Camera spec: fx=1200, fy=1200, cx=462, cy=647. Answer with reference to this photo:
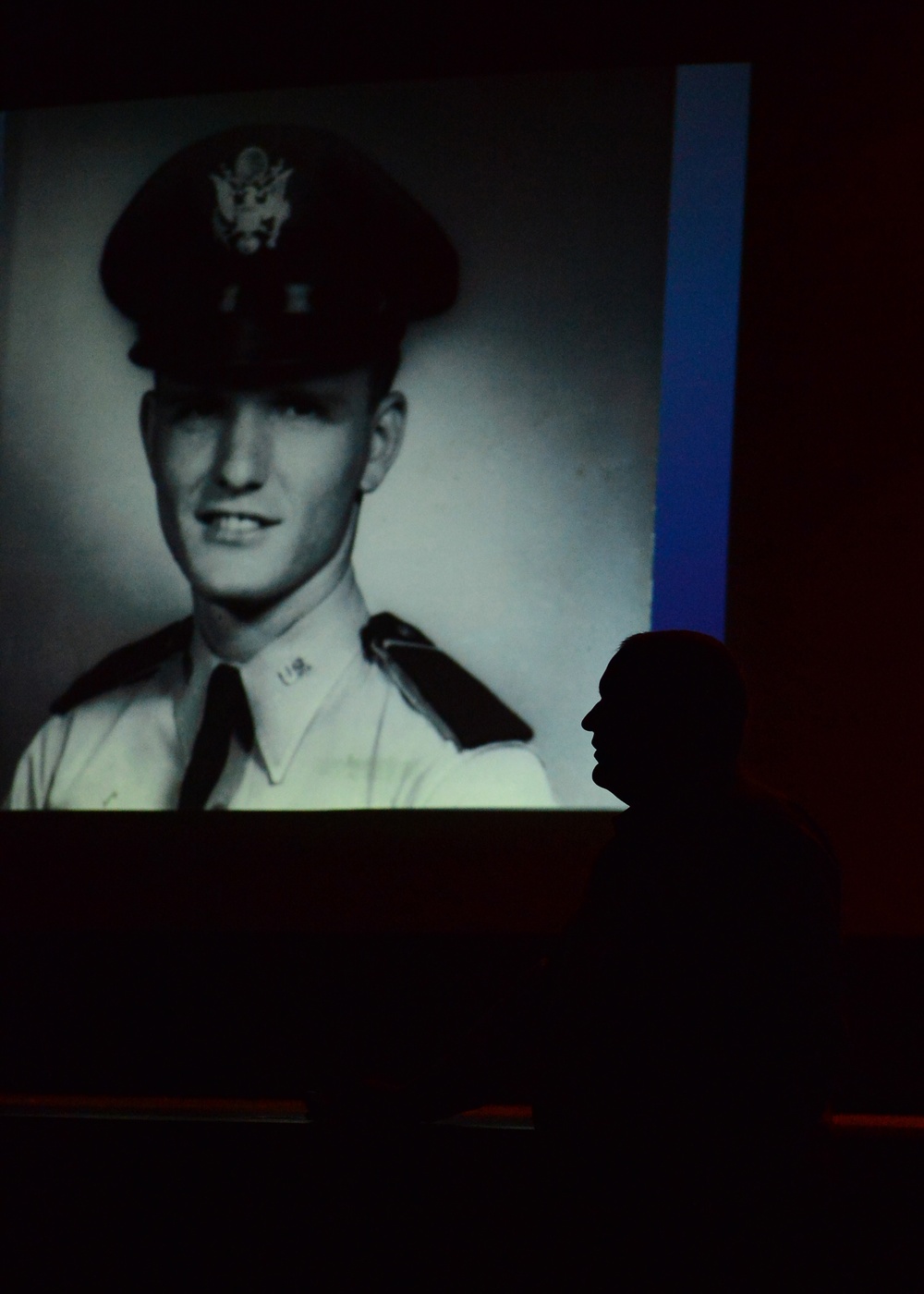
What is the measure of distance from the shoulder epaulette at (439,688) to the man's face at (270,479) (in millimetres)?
220

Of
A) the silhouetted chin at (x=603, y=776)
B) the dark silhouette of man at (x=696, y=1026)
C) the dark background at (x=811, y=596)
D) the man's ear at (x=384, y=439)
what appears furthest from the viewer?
the man's ear at (x=384, y=439)

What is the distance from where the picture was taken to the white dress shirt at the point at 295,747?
2.56 meters

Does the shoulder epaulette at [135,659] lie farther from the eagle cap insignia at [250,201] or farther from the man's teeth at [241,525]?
the eagle cap insignia at [250,201]

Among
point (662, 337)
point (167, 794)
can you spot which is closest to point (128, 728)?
point (167, 794)

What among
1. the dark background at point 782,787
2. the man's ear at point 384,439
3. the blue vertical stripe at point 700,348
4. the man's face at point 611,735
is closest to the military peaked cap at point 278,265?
the man's ear at point 384,439

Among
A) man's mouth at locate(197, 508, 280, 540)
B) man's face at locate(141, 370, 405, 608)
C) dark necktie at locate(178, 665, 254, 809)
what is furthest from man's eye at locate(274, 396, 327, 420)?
dark necktie at locate(178, 665, 254, 809)

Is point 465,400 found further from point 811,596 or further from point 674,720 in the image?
point 674,720

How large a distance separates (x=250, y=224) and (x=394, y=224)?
0.33 m

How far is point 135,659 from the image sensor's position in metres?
2.71

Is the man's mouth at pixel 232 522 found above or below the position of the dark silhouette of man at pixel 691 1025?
above

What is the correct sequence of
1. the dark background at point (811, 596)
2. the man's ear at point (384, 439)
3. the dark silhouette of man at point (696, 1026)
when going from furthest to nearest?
the man's ear at point (384, 439) → the dark background at point (811, 596) → the dark silhouette of man at point (696, 1026)

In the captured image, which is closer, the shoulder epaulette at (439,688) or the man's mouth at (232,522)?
the shoulder epaulette at (439,688)

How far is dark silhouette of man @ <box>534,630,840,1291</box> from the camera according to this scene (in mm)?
884

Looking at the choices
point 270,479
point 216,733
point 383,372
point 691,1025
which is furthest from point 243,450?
point 691,1025
